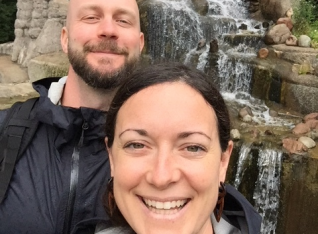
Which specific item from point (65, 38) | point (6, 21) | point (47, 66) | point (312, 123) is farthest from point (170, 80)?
point (6, 21)

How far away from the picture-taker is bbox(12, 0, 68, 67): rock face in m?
8.95

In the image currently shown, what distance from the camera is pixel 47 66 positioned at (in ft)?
26.8

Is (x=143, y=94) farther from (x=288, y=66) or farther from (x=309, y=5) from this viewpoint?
(x=309, y=5)

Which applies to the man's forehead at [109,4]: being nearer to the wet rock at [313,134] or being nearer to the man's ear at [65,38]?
the man's ear at [65,38]

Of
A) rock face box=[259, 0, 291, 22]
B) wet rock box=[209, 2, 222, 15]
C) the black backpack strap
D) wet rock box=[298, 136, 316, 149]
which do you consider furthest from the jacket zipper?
wet rock box=[209, 2, 222, 15]

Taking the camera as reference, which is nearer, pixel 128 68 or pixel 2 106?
pixel 128 68

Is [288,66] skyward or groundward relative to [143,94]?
groundward

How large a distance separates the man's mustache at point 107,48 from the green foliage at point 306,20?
22.9 feet

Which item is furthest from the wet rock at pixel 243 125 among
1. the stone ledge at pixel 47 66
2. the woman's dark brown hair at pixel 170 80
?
the woman's dark brown hair at pixel 170 80

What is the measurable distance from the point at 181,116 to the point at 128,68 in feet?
2.56

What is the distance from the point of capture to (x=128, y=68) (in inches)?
74.3

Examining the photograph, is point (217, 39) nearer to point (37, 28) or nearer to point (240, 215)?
point (37, 28)

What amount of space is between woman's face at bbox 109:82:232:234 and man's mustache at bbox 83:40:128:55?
2.27ft

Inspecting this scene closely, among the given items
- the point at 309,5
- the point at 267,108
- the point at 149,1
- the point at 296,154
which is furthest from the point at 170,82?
the point at 309,5
